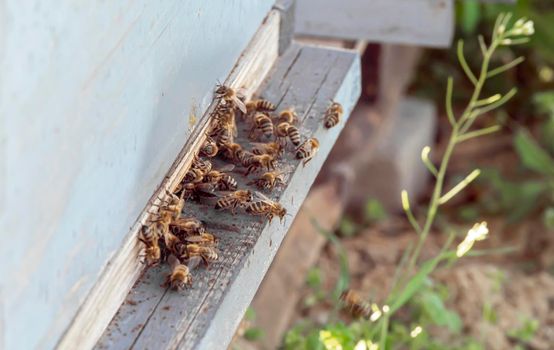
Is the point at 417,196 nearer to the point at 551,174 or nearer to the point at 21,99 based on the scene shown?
the point at 551,174

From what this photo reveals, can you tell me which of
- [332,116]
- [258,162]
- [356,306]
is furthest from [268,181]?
[356,306]

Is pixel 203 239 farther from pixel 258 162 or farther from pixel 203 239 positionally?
pixel 258 162

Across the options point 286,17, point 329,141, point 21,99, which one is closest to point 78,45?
point 21,99

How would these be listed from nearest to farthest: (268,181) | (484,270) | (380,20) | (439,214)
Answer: (268,181) → (380,20) → (484,270) → (439,214)

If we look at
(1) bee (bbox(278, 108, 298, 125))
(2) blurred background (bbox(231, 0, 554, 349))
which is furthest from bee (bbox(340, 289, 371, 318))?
(1) bee (bbox(278, 108, 298, 125))

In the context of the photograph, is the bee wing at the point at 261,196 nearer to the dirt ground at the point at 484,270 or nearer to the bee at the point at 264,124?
the bee at the point at 264,124

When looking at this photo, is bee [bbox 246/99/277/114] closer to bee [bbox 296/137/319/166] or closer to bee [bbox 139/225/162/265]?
bee [bbox 296/137/319/166]
